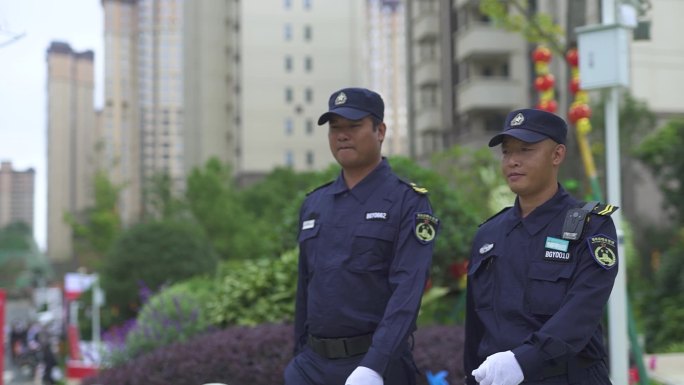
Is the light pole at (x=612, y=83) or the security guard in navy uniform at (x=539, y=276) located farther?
the light pole at (x=612, y=83)

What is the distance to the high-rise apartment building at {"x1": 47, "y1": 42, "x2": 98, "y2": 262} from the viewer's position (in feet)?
336

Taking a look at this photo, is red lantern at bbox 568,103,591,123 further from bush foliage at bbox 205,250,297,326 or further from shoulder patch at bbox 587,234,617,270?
shoulder patch at bbox 587,234,617,270

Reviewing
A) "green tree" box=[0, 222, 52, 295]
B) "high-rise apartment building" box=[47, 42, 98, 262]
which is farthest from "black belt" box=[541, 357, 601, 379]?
"high-rise apartment building" box=[47, 42, 98, 262]

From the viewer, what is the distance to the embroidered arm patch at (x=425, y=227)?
12.5 feet

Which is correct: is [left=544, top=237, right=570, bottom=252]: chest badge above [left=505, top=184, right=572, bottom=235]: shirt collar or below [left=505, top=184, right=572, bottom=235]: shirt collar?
below

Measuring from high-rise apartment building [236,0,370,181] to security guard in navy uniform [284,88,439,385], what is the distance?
58.7 meters

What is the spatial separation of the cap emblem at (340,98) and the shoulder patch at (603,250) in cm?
136

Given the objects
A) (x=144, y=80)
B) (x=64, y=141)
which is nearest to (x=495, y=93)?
(x=64, y=141)

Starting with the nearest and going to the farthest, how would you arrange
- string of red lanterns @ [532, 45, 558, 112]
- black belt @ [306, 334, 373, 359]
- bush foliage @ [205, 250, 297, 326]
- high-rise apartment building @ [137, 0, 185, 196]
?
black belt @ [306, 334, 373, 359], bush foliage @ [205, 250, 297, 326], string of red lanterns @ [532, 45, 558, 112], high-rise apartment building @ [137, 0, 185, 196]

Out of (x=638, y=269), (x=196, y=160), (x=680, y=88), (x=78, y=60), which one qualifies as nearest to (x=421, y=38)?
(x=680, y=88)

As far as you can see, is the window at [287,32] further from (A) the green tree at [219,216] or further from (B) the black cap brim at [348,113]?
(B) the black cap brim at [348,113]

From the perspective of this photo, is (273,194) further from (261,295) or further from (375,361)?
(375,361)

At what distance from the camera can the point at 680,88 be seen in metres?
26.0

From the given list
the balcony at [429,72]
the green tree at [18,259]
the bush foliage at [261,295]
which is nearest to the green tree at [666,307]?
the bush foliage at [261,295]
